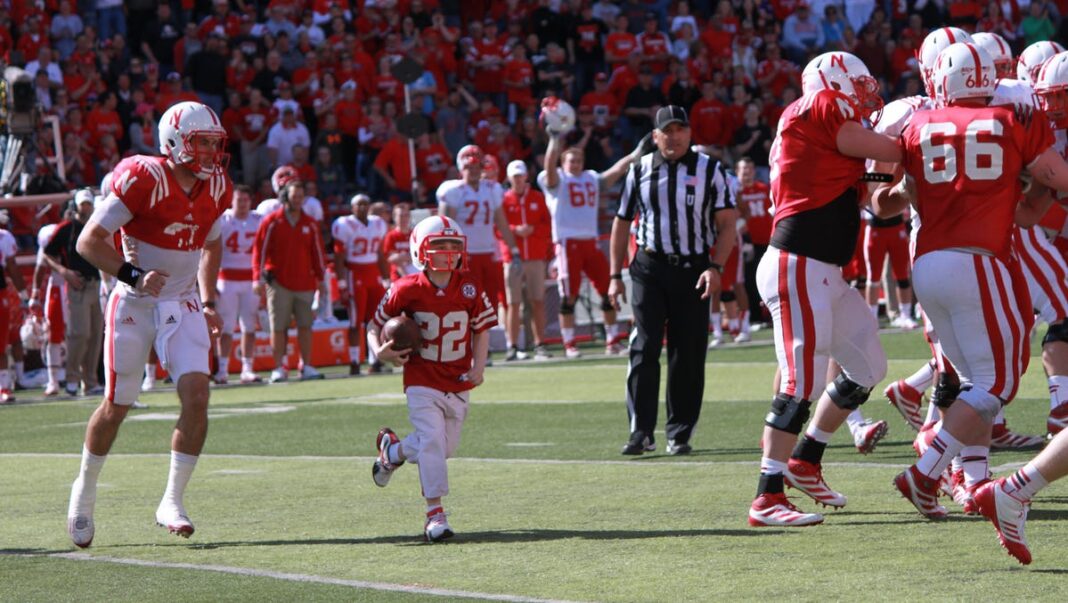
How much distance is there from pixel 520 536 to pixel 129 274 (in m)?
1.95

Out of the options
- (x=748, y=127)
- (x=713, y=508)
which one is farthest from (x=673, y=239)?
(x=748, y=127)

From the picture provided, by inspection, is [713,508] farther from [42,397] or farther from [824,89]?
[42,397]

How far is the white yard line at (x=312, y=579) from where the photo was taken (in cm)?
568

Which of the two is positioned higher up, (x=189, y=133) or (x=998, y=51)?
(x=998, y=51)

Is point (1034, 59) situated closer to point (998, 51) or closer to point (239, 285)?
point (998, 51)

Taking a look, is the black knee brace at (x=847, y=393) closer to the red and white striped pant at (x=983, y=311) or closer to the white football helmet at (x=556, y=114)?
the red and white striped pant at (x=983, y=311)

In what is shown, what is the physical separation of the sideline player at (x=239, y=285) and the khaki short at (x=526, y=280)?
2.72 meters

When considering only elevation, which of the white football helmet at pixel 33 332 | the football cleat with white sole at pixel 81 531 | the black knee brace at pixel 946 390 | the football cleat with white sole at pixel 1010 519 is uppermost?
the black knee brace at pixel 946 390

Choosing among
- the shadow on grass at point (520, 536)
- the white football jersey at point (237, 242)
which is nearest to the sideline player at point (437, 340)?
the shadow on grass at point (520, 536)

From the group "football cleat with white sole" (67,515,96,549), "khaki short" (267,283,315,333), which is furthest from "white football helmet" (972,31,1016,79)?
"khaki short" (267,283,315,333)

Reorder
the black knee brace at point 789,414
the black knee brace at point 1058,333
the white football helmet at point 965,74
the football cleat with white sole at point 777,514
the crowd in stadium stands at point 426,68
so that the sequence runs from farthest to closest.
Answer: the crowd in stadium stands at point 426,68 < the black knee brace at point 1058,333 < the black knee brace at point 789,414 < the football cleat with white sole at point 777,514 < the white football helmet at point 965,74

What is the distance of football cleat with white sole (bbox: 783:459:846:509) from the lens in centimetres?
722

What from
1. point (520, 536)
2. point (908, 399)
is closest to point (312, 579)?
point (520, 536)

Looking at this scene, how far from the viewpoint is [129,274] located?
716 cm
